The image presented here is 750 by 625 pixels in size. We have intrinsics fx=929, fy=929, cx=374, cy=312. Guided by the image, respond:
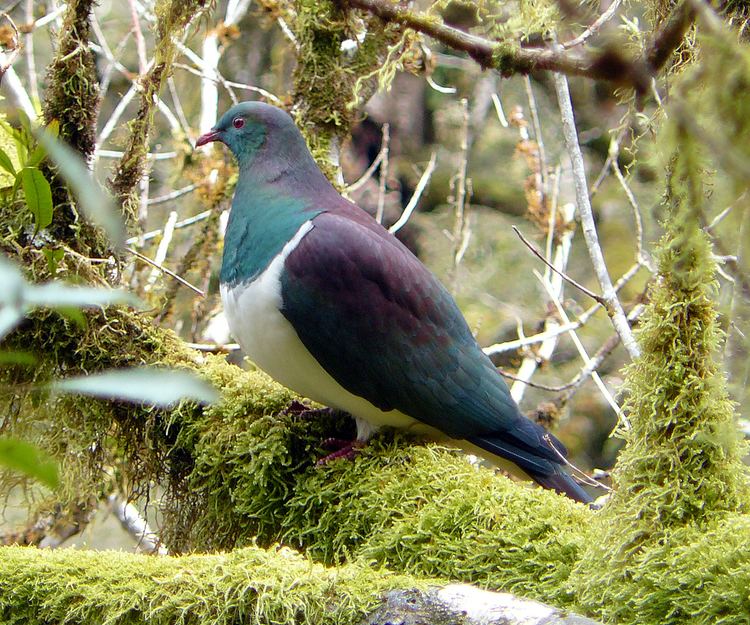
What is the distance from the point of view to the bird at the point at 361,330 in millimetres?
2682

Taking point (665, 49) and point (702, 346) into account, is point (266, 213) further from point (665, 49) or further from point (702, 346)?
point (665, 49)

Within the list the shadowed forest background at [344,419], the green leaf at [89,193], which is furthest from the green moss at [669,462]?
the green leaf at [89,193]

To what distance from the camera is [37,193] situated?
2.22 m

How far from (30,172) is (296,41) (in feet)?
6.21

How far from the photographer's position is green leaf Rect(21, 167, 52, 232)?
2.16m

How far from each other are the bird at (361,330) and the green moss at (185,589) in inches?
31.8

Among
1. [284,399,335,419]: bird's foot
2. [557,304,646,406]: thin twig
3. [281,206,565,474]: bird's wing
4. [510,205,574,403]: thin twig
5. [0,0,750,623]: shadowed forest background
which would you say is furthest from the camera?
[510,205,574,403]: thin twig

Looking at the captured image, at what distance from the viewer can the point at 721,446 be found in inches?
73.0

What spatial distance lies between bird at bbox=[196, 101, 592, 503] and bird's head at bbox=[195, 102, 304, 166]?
0.21 m

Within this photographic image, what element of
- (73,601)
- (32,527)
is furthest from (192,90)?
(73,601)

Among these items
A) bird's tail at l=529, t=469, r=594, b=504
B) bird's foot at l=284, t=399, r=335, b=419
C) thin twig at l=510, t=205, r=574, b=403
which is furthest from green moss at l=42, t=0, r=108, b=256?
thin twig at l=510, t=205, r=574, b=403

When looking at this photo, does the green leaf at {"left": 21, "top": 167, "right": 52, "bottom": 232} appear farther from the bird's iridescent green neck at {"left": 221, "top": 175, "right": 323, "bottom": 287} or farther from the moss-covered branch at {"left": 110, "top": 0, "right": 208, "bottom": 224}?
the moss-covered branch at {"left": 110, "top": 0, "right": 208, "bottom": 224}

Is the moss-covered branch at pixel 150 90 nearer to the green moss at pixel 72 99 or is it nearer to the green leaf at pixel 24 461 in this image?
the green moss at pixel 72 99

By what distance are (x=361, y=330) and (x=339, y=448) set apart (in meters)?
0.37
